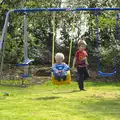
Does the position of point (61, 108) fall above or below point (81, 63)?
below

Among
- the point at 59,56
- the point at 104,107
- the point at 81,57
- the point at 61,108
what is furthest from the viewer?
the point at 81,57

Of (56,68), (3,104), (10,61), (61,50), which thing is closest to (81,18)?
(61,50)

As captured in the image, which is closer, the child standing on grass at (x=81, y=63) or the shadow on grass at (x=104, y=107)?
the shadow on grass at (x=104, y=107)

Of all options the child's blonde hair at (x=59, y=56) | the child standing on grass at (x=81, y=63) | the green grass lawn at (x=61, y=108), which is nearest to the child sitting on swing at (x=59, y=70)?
the child's blonde hair at (x=59, y=56)

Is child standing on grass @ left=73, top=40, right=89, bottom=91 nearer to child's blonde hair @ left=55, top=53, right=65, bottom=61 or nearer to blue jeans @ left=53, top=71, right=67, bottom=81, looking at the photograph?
child's blonde hair @ left=55, top=53, right=65, bottom=61

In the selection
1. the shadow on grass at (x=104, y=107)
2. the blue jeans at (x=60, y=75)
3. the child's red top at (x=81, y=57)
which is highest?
the child's red top at (x=81, y=57)

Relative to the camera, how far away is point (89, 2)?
1728cm

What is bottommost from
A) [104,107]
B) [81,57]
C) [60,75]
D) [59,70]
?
[104,107]

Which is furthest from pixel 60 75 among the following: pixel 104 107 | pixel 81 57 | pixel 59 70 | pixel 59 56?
pixel 104 107

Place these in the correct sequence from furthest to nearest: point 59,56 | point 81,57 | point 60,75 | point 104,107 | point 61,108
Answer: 1. point 81,57
2. point 59,56
3. point 60,75
4. point 104,107
5. point 61,108

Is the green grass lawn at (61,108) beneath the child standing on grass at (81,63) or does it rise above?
beneath

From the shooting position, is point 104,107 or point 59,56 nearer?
point 104,107

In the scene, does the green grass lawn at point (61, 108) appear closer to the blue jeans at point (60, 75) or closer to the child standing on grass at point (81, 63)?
the blue jeans at point (60, 75)

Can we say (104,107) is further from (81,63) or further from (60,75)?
(81,63)
